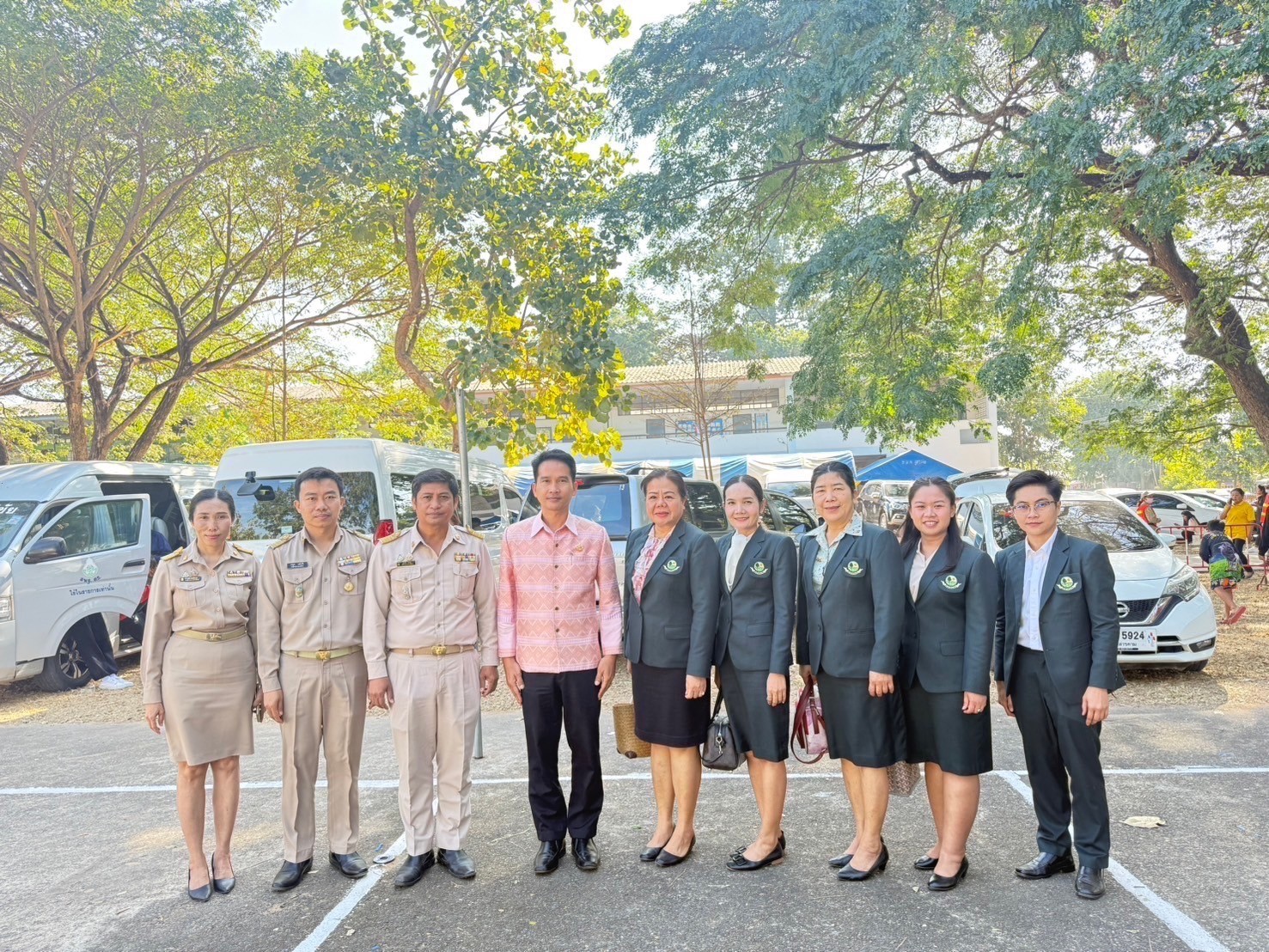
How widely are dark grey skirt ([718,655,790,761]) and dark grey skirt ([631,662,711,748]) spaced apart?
13 cm

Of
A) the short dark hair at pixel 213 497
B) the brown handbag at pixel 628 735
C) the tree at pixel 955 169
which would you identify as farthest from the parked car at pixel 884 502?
the short dark hair at pixel 213 497

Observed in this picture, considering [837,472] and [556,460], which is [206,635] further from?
[837,472]

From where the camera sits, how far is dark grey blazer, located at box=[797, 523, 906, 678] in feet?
12.0

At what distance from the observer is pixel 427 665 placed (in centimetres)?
393

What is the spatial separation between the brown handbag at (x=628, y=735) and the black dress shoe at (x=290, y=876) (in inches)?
55.8

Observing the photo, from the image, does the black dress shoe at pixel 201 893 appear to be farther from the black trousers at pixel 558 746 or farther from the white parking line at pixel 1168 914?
the white parking line at pixel 1168 914

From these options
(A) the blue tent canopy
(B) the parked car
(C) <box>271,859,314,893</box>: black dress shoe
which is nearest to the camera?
(C) <box>271,859,314,893</box>: black dress shoe

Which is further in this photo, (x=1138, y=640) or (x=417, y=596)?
(x=1138, y=640)

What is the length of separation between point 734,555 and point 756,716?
67 centimetres

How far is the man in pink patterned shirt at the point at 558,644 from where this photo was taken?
4004 mm

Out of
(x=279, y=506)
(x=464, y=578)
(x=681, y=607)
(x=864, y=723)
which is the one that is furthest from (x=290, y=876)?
(x=279, y=506)

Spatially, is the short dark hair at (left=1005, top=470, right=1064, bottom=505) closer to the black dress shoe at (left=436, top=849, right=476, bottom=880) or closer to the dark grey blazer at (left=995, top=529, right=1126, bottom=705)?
the dark grey blazer at (left=995, top=529, right=1126, bottom=705)

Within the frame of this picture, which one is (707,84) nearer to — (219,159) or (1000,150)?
(1000,150)

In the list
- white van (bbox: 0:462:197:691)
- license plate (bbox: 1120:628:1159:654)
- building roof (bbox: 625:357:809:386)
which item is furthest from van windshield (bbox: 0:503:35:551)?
building roof (bbox: 625:357:809:386)
